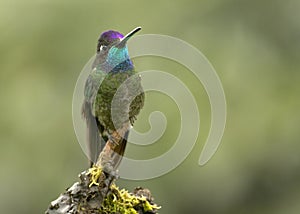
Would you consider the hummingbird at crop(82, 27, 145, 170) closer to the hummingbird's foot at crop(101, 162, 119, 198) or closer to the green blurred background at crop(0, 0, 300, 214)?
the hummingbird's foot at crop(101, 162, 119, 198)

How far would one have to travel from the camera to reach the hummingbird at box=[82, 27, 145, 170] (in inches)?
163

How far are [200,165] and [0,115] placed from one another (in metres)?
2.30

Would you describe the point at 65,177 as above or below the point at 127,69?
above

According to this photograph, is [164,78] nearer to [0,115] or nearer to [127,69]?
[0,115]

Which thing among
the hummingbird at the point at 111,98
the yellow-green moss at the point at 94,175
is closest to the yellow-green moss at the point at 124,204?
the yellow-green moss at the point at 94,175

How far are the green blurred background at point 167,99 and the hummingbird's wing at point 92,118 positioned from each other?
3757 millimetres

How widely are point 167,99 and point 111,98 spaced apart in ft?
12.6

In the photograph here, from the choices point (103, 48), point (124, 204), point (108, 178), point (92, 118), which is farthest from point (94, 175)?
point (103, 48)

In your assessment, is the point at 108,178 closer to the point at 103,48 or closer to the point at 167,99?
the point at 103,48

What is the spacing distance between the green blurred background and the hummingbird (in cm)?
371

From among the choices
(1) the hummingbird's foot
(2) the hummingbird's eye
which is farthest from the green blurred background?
(1) the hummingbird's foot

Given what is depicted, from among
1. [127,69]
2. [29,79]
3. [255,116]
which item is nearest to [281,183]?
[255,116]

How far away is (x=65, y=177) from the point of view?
8.30 m

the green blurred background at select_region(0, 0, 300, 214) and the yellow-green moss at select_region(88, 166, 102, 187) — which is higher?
the green blurred background at select_region(0, 0, 300, 214)
